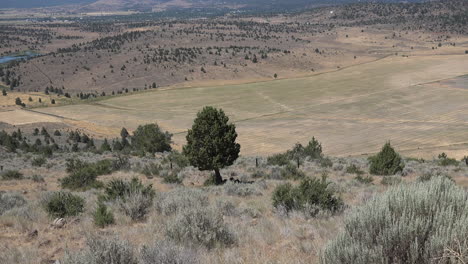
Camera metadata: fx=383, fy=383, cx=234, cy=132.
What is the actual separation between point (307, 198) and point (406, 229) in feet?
20.4

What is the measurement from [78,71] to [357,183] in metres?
118

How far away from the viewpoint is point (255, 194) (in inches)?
630

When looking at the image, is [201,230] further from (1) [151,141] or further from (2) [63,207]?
(1) [151,141]

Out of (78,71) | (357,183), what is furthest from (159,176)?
(78,71)

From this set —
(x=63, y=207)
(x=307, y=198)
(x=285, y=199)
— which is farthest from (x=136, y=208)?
(x=307, y=198)

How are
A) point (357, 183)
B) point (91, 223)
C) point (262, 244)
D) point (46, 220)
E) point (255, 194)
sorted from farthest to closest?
1. point (357, 183)
2. point (255, 194)
3. point (46, 220)
4. point (91, 223)
5. point (262, 244)

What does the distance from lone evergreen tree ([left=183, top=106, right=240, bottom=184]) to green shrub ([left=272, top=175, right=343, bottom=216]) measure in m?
9.96

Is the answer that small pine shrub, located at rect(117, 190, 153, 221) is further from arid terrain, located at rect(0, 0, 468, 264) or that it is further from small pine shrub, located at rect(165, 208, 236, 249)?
small pine shrub, located at rect(165, 208, 236, 249)

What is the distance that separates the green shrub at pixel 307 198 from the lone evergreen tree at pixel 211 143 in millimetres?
9957

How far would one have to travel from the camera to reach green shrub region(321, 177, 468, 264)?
4652 millimetres

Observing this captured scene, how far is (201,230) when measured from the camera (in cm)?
756

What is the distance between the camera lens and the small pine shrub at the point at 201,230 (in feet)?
24.3

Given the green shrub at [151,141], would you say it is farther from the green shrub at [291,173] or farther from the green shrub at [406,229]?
the green shrub at [406,229]

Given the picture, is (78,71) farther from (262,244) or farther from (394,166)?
(262,244)
